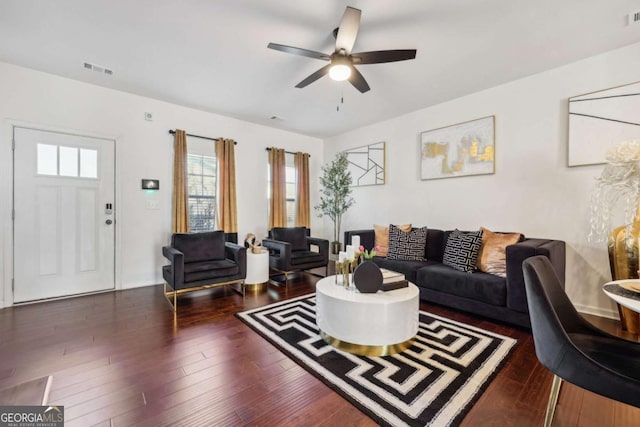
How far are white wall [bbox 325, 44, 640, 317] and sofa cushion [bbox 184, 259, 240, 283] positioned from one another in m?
2.93

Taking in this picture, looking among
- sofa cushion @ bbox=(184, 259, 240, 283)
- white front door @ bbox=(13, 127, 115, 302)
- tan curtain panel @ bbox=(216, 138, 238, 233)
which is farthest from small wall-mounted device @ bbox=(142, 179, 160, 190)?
sofa cushion @ bbox=(184, 259, 240, 283)

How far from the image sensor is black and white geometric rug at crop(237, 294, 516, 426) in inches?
61.5

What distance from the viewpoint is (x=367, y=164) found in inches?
208

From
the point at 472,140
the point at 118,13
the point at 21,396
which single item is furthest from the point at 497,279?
the point at 118,13

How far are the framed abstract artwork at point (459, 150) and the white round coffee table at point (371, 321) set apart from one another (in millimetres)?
2417

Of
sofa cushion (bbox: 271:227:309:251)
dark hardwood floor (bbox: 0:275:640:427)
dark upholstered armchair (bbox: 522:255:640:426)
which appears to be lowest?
dark hardwood floor (bbox: 0:275:640:427)

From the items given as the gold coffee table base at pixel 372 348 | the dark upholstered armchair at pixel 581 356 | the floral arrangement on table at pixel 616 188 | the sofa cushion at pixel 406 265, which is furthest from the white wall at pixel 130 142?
the floral arrangement on table at pixel 616 188

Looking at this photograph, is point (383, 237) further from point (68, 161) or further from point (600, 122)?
point (68, 161)

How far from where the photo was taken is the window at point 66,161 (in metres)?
3.34

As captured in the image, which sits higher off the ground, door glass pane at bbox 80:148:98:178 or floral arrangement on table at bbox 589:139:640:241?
door glass pane at bbox 80:148:98:178

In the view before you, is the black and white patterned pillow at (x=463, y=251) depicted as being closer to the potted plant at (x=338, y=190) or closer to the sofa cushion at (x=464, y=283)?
the sofa cushion at (x=464, y=283)

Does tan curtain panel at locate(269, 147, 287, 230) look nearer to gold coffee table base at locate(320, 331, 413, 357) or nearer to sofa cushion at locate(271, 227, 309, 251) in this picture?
sofa cushion at locate(271, 227, 309, 251)

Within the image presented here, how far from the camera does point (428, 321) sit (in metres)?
2.75

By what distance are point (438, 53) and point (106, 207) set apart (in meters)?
4.51
